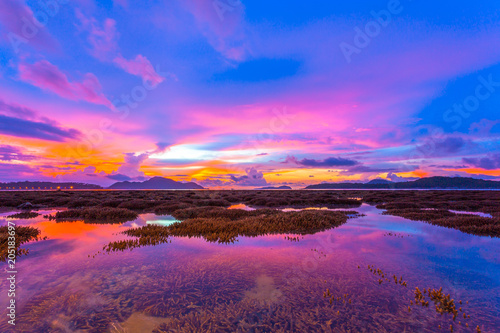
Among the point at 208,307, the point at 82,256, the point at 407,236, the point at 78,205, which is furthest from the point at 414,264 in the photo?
the point at 78,205

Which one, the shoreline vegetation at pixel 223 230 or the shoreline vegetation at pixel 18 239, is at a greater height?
the shoreline vegetation at pixel 18 239

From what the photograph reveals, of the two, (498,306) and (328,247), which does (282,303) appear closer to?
(498,306)

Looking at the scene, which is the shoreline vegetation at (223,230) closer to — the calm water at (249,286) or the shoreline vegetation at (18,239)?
the calm water at (249,286)

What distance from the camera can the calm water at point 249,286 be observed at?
5461mm

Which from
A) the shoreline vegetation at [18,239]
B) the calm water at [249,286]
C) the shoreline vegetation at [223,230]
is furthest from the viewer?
the shoreline vegetation at [223,230]

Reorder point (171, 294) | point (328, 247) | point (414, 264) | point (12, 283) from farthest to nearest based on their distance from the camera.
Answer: point (328, 247)
point (414, 264)
point (12, 283)
point (171, 294)

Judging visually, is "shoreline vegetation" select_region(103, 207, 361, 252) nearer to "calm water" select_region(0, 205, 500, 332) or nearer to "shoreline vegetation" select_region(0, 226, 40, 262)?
"calm water" select_region(0, 205, 500, 332)

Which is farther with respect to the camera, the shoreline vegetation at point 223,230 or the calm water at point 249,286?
the shoreline vegetation at point 223,230

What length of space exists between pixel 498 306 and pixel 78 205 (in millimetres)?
46404

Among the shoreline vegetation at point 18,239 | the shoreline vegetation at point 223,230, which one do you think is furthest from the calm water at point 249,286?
the shoreline vegetation at point 223,230

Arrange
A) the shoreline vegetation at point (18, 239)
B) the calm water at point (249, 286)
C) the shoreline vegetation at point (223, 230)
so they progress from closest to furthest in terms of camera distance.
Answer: the calm water at point (249, 286), the shoreline vegetation at point (18, 239), the shoreline vegetation at point (223, 230)

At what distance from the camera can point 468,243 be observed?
43.1 ft

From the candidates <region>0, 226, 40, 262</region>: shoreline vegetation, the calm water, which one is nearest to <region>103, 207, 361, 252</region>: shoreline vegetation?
the calm water

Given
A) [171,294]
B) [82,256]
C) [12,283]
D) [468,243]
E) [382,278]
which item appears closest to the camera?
[171,294]
